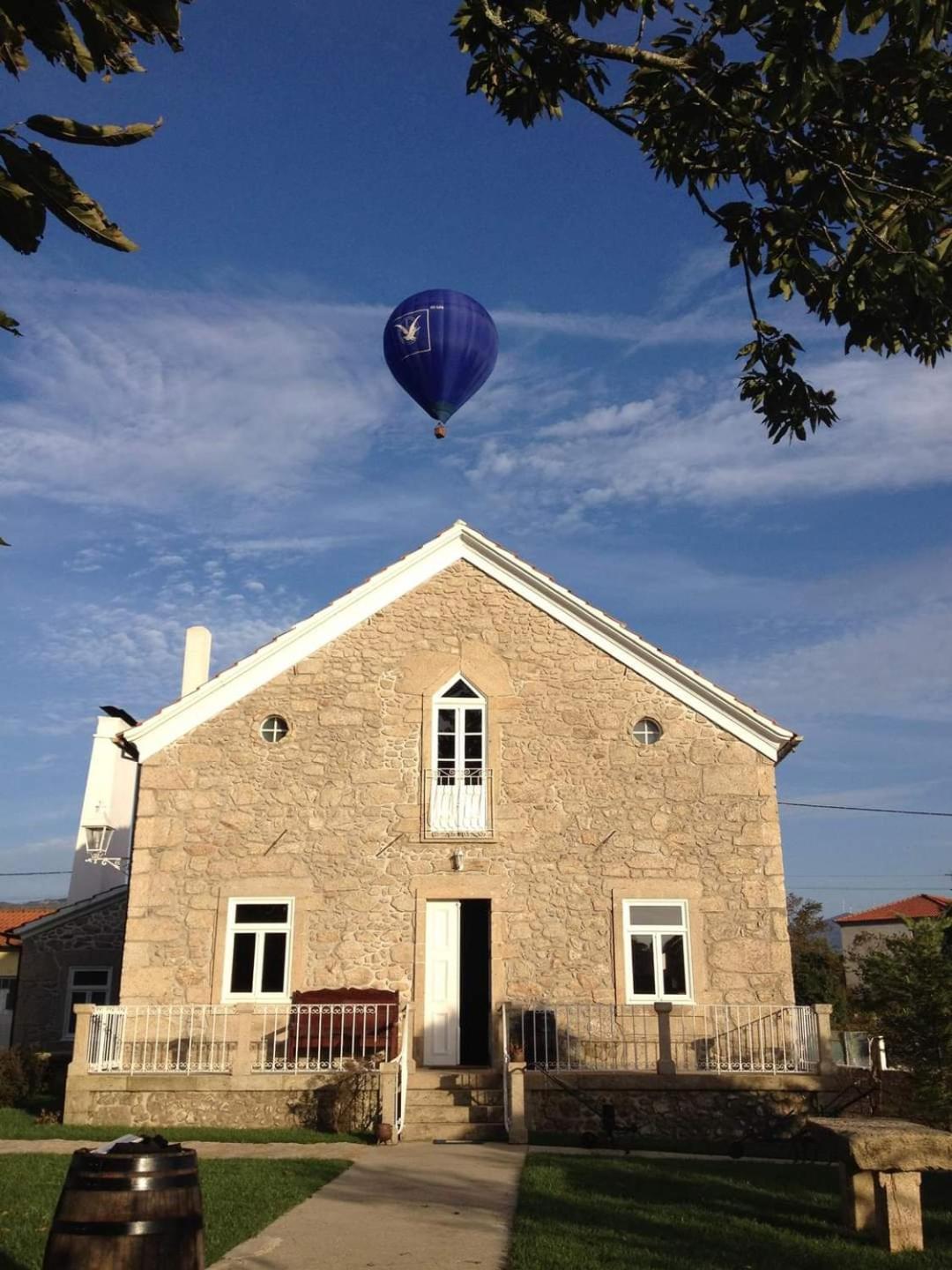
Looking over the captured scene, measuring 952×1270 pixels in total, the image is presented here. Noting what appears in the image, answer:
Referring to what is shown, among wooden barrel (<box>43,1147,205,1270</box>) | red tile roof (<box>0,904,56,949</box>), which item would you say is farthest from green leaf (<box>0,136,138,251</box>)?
red tile roof (<box>0,904,56,949</box>)

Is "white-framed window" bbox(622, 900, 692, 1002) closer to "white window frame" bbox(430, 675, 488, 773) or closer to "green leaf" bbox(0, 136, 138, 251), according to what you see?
"white window frame" bbox(430, 675, 488, 773)

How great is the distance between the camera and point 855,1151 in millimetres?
7238

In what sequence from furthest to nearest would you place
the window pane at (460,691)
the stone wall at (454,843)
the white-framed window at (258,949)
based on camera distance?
the window pane at (460,691) → the stone wall at (454,843) → the white-framed window at (258,949)

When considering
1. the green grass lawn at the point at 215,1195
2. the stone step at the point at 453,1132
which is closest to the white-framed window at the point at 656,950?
the stone step at the point at 453,1132

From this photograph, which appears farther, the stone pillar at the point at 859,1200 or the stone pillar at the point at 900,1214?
the stone pillar at the point at 859,1200

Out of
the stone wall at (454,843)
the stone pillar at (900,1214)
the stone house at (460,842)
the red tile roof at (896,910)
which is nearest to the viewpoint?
the stone pillar at (900,1214)

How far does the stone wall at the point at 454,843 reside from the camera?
1470 cm

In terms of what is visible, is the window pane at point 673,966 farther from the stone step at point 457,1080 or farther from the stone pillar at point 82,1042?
the stone pillar at point 82,1042

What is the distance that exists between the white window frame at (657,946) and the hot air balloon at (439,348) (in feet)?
27.0

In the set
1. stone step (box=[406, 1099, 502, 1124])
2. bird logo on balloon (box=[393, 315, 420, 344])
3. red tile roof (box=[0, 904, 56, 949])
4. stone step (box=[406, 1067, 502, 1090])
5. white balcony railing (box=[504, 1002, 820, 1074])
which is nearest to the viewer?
stone step (box=[406, 1099, 502, 1124])

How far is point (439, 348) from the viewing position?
17.2m

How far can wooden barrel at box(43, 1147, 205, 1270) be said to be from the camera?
490 centimetres

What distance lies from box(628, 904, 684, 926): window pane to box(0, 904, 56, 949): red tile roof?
10.6m

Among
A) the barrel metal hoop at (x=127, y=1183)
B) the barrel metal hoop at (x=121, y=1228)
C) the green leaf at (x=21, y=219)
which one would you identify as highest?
the green leaf at (x=21, y=219)
